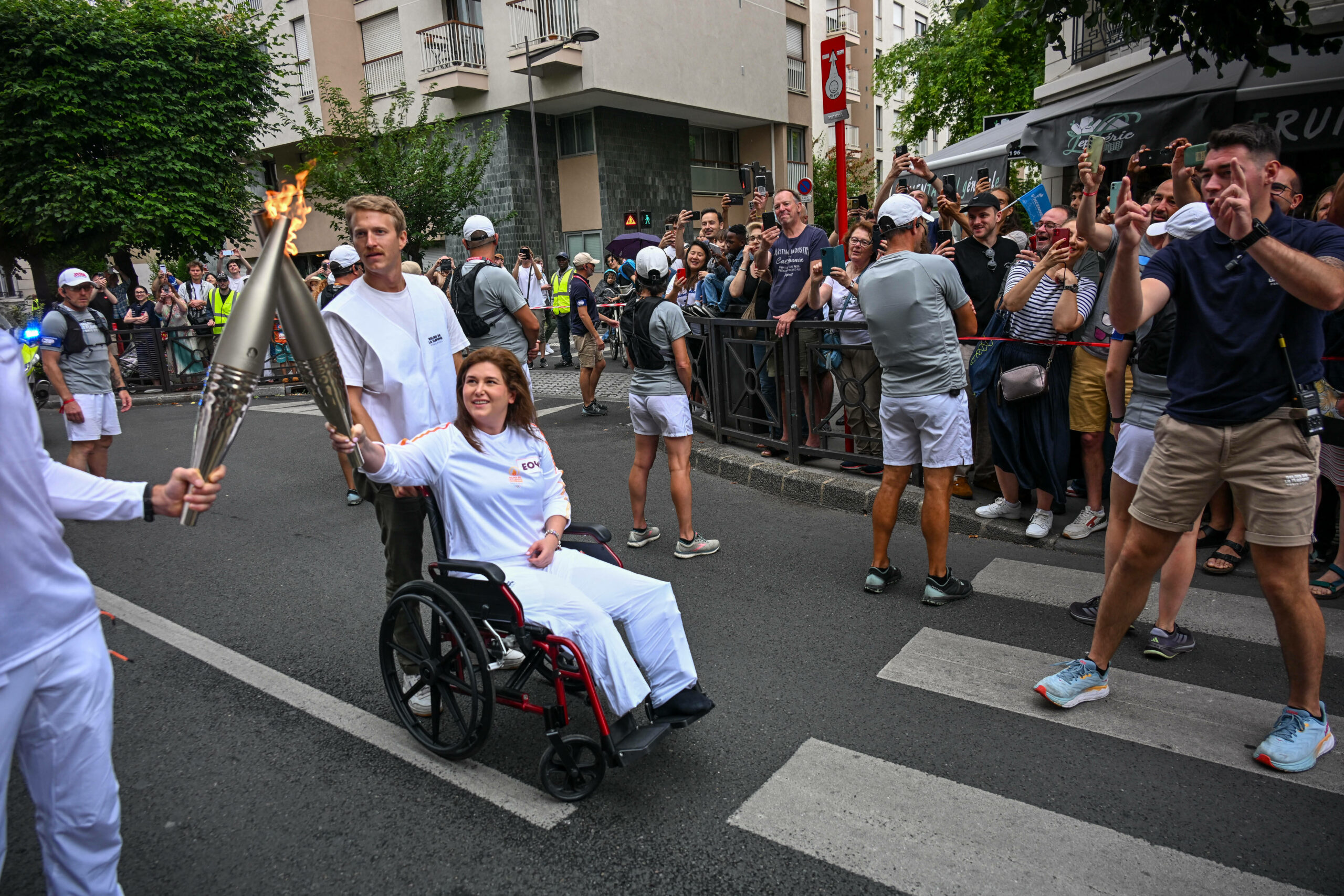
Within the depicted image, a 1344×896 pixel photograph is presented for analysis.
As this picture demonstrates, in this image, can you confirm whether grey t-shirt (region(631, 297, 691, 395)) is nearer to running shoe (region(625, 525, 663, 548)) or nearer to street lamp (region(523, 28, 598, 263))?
running shoe (region(625, 525, 663, 548))

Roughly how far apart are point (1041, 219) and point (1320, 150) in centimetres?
725

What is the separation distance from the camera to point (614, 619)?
322cm

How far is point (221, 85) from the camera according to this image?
19.9 metres

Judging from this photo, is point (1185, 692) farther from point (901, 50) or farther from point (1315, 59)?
point (901, 50)

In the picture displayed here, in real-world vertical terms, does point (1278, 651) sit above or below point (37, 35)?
below

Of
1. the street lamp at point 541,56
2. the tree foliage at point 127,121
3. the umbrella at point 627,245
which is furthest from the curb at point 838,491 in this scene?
the tree foliage at point 127,121

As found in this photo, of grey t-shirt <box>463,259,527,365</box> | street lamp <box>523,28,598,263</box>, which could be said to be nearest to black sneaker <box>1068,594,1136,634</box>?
grey t-shirt <box>463,259,527,365</box>

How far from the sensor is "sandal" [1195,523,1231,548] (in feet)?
16.8

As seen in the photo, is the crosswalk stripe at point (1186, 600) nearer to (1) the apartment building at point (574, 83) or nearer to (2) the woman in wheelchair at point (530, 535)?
(2) the woman in wheelchair at point (530, 535)

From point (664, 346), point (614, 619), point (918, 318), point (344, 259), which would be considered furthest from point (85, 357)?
point (918, 318)

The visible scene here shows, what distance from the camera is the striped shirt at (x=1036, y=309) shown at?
17.4 feet

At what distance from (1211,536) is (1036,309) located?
173cm

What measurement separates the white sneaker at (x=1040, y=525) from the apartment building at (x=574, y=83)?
67.2 feet

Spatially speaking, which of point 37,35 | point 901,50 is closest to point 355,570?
point 37,35
